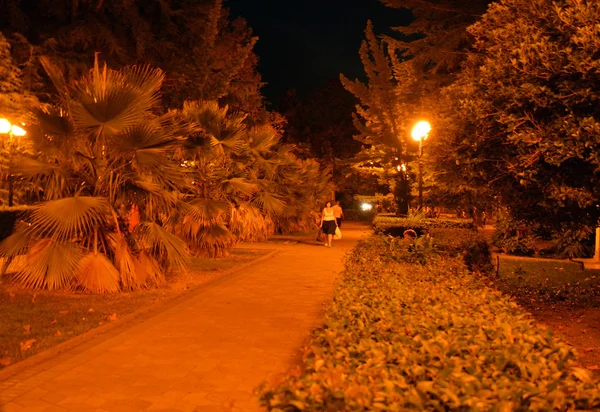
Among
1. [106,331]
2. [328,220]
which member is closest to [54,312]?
[106,331]

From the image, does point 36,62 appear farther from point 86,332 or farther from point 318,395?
point 318,395

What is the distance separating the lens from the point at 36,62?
21.9 m

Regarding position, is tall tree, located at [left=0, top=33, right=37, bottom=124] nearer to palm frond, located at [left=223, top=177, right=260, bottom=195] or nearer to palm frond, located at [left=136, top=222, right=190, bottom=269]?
palm frond, located at [left=223, top=177, right=260, bottom=195]

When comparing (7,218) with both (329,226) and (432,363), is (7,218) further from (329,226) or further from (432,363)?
(432,363)

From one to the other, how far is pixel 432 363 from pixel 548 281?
406 inches

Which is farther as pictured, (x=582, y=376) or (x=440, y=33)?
(x=440, y=33)

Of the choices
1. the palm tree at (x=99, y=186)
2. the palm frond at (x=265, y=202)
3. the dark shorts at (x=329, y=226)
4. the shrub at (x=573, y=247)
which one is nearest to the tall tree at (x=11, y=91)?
the palm frond at (x=265, y=202)

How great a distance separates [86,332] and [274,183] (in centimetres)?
1610

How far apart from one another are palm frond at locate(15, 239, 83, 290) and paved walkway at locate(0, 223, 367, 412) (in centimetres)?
194

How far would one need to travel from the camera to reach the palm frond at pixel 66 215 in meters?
9.20

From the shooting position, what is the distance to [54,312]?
332 inches

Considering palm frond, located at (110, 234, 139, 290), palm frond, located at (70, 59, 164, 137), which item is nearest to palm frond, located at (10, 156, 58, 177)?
palm frond, located at (70, 59, 164, 137)

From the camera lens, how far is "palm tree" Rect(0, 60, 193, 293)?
945 cm

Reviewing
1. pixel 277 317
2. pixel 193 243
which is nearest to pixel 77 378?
pixel 277 317
